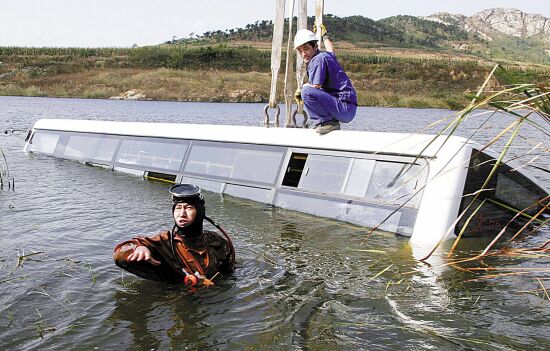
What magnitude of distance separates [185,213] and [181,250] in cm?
36

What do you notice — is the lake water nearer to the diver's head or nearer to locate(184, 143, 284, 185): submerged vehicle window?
the diver's head

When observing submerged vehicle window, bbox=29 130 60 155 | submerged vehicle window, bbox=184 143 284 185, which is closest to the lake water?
submerged vehicle window, bbox=184 143 284 185

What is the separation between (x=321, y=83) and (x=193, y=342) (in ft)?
16.3

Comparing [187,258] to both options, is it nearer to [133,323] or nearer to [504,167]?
[133,323]

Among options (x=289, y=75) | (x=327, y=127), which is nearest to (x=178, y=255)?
(x=327, y=127)

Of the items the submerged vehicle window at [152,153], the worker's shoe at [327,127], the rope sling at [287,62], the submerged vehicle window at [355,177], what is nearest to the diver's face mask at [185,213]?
the submerged vehicle window at [355,177]

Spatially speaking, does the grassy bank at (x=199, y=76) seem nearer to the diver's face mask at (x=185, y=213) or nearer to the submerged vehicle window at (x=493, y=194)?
the submerged vehicle window at (x=493, y=194)

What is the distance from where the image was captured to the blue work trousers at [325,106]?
8.46m

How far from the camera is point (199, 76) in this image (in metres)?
62.0

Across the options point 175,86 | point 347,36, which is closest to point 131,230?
point 175,86

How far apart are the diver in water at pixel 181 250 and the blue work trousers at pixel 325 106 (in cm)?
345

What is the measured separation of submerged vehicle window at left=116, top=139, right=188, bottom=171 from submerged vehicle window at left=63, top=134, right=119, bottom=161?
0.44 m

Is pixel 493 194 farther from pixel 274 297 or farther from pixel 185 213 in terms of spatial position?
pixel 185 213

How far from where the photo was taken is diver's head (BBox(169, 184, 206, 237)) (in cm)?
537
